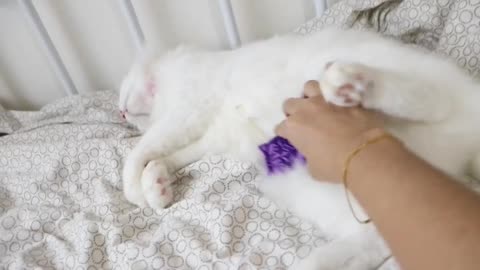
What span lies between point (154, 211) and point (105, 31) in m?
0.78

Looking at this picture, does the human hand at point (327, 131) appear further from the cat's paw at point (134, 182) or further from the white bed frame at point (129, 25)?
the white bed frame at point (129, 25)

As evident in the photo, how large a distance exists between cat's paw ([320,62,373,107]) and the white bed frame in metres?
0.70

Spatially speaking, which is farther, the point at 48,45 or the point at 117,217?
the point at 48,45

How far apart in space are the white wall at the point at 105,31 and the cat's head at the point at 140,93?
15 centimetres

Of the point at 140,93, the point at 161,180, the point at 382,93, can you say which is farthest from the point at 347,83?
the point at 140,93

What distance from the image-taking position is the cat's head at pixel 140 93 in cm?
131

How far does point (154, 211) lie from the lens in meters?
1.01

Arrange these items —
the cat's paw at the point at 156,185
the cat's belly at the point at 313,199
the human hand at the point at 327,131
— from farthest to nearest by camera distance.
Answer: the cat's paw at the point at 156,185 < the cat's belly at the point at 313,199 < the human hand at the point at 327,131

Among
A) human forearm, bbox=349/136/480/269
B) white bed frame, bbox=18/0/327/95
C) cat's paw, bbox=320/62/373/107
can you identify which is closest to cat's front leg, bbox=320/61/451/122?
cat's paw, bbox=320/62/373/107

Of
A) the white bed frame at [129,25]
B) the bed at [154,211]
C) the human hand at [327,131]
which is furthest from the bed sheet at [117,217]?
the white bed frame at [129,25]

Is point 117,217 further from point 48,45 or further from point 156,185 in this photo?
point 48,45

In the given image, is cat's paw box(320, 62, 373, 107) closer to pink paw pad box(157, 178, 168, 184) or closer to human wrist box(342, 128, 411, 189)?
human wrist box(342, 128, 411, 189)

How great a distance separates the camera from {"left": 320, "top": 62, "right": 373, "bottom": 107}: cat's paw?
68 cm

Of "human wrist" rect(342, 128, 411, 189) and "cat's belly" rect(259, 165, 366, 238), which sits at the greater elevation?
"human wrist" rect(342, 128, 411, 189)
